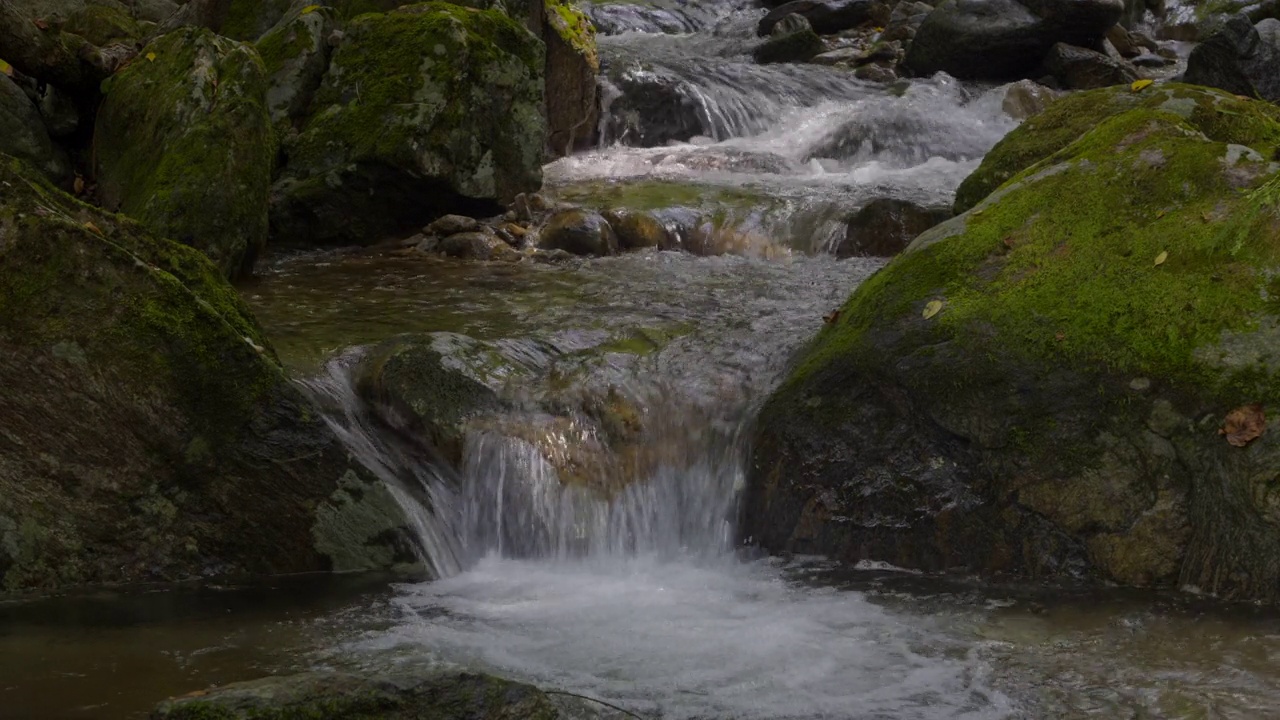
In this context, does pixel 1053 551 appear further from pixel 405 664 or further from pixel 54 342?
pixel 54 342

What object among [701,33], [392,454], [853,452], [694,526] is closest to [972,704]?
[853,452]

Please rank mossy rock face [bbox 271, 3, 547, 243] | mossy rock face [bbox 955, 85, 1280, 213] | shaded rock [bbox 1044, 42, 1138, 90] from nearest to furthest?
1. mossy rock face [bbox 955, 85, 1280, 213]
2. mossy rock face [bbox 271, 3, 547, 243]
3. shaded rock [bbox 1044, 42, 1138, 90]

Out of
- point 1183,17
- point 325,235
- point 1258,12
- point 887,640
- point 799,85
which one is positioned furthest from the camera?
point 1183,17

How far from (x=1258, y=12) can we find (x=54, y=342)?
73.2ft

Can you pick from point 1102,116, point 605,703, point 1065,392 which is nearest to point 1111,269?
point 1065,392

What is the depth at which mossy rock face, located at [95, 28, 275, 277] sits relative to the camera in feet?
26.1

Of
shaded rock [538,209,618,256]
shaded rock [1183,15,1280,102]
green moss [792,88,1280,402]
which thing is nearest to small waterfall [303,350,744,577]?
green moss [792,88,1280,402]

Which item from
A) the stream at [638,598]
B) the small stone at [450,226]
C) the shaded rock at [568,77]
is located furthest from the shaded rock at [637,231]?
the shaded rock at [568,77]

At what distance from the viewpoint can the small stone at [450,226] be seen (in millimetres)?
10188

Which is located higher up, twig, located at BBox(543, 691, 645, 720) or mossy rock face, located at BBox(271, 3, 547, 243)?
mossy rock face, located at BBox(271, 3, 547, 243)

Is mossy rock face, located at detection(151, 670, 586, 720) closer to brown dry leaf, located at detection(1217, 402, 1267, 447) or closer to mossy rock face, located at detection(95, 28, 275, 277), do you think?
brown dry leaf, located at detection(1217, 402, 1267, 447)

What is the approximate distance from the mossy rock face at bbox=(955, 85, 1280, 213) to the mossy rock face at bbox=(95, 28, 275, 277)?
508 cm

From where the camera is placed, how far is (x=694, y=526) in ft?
18.7

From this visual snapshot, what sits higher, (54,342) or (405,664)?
(54,342)
